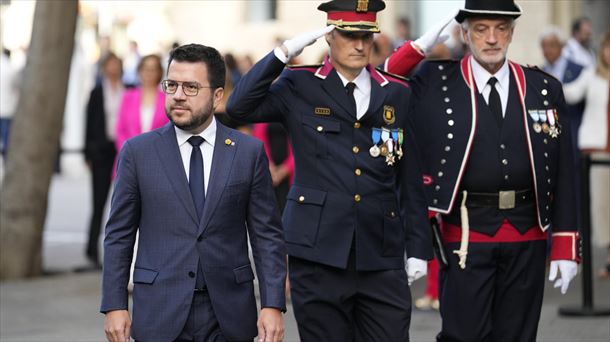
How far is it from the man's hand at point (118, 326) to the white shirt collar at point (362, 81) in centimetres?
164

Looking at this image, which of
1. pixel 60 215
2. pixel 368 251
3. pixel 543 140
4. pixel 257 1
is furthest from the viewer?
pixel 257 1

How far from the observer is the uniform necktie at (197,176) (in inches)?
214

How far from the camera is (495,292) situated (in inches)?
268

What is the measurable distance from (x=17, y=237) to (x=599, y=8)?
51.5ft

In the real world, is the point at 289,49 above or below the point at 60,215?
above

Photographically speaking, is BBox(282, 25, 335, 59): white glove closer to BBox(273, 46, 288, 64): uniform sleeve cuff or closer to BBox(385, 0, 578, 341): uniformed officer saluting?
BBox(273, 46, 288, 64): uniform sleeve cuff

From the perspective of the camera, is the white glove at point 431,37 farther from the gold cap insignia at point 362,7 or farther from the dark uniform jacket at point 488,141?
the gold cap insignia at point 362,7

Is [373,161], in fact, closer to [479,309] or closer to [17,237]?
[479,309]

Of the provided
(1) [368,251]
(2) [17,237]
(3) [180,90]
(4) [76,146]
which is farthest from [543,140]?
(4) [76,146]

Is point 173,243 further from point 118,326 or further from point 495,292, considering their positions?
point 495,292

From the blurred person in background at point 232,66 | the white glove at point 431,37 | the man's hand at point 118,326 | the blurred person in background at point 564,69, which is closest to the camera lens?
the man's hand at point 118,326

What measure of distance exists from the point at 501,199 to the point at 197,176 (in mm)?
1802

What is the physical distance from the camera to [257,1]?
29812 millimetres

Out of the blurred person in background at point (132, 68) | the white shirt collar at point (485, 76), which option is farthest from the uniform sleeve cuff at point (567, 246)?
the blurred person in background at point (132, 68)
